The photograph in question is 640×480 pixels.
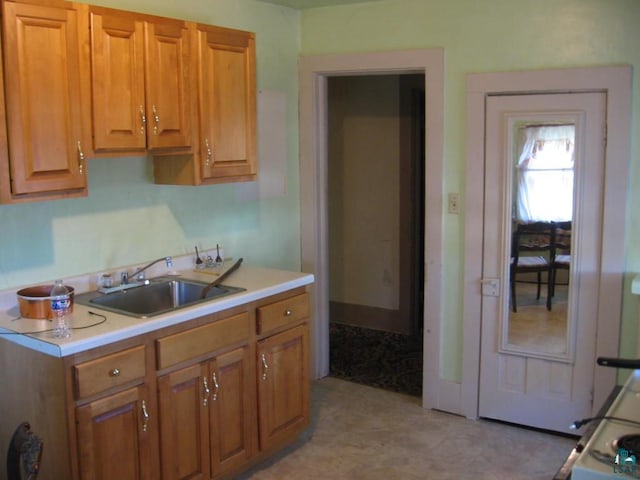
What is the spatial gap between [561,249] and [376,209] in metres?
2.16

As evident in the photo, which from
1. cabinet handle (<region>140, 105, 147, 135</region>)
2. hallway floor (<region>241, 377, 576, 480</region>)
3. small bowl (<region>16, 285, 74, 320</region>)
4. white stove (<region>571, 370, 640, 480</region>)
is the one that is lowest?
hallway floor (<region>241, 377, 576, 480</region>)

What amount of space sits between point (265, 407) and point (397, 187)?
2.69 metres

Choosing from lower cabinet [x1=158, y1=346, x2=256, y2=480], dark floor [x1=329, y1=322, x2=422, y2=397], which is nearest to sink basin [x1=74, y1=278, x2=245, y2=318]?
lower cabinet [x1=158, y1=346, x2=256, y2=480]

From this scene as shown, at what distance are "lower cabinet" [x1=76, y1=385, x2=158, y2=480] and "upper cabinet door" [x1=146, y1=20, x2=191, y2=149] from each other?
1111mm

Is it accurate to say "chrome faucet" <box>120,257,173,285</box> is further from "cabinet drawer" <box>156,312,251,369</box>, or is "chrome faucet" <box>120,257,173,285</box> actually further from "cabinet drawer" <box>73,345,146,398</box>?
"cabinet drawer" <box>73,345,146,398</box>

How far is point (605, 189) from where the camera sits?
355cm

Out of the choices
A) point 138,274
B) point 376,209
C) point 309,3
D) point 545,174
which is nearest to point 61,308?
point 138,274

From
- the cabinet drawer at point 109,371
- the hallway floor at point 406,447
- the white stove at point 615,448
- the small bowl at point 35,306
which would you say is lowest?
the hallway floor at point 406,447

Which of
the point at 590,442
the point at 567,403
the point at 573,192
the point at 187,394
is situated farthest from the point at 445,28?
the point at 590,442

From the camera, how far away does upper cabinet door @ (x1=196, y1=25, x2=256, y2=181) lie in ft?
10.8

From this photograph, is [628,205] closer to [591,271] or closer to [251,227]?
[591,271]

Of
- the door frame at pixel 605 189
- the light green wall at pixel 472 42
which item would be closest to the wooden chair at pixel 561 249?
the door frame at pixel 605 189

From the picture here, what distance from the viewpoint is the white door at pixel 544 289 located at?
3600mm

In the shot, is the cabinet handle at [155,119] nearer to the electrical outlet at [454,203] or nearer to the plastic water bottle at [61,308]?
the plastic water bottle at [61,308]
